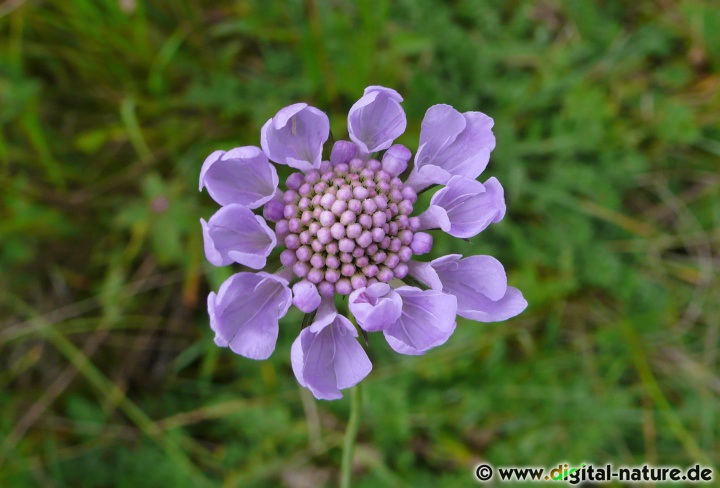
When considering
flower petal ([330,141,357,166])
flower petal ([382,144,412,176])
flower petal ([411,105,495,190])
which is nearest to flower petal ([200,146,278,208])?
flower petal ([330,141,357,166])

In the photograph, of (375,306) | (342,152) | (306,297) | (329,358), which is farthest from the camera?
(342,152)

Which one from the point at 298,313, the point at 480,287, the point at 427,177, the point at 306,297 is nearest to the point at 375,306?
the point at 306,297

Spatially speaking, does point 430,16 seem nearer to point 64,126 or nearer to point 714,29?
point 714,29

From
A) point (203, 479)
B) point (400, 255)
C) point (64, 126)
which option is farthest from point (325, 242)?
point (64, 126)

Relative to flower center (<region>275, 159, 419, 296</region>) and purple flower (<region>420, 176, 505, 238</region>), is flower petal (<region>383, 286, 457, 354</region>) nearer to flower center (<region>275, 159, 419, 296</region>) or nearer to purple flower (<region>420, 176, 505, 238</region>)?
flower center (<region>275, 159, 419, 296</region>)

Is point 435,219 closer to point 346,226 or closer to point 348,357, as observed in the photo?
point 346,226

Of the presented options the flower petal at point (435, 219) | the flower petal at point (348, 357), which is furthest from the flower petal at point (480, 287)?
the flower petal at point (348, 357)
